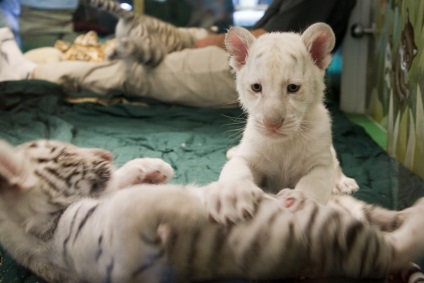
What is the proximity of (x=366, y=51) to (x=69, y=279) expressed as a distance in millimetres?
1172

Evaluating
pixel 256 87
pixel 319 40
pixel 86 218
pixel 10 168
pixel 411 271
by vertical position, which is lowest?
pixel 411 271

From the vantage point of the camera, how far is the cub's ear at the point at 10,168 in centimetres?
89

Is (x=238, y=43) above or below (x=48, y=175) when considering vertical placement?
above

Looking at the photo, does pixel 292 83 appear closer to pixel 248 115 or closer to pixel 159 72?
pixel 248 115

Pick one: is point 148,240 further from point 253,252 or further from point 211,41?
point 211,41

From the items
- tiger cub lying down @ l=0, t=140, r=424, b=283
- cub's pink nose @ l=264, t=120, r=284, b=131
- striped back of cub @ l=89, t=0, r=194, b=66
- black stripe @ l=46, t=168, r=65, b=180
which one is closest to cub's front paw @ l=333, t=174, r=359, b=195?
tiger cub lying down @ l=0, t=140, r=424, b=283

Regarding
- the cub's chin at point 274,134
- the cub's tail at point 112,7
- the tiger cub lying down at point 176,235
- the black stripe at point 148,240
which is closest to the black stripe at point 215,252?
the tiger cub lying down at point 176,235

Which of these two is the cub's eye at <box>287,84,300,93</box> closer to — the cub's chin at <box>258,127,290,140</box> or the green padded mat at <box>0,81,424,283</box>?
the cub's chin at <box>258,127,290,140</box>

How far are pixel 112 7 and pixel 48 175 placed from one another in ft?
3.29

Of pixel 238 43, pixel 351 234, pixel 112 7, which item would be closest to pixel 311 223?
pixel 351 234

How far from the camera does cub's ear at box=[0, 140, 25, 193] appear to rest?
0.89 meters

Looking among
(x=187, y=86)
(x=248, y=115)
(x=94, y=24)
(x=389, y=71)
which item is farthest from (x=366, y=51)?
(x=94, y=24)

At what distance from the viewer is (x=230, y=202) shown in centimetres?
91

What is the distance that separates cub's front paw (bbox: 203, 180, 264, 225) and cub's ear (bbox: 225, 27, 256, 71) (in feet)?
1.21
